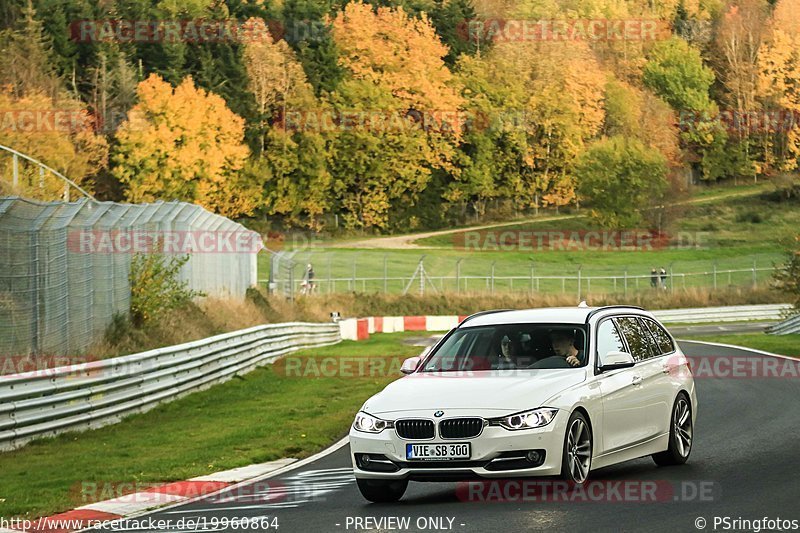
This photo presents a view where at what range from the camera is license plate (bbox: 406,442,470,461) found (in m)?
10.8

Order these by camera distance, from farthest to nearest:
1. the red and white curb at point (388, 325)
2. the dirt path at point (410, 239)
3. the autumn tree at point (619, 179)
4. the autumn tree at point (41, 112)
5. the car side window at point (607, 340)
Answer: the autumn tree at point (619, 179), the dirt path at point (410, 239), the autumn tree at point (41, 112), the red and white curb at point (388, 325), the car side window at point (607, 340)

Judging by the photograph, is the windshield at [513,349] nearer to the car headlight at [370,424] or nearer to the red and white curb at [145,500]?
the car headlight at [370,424]

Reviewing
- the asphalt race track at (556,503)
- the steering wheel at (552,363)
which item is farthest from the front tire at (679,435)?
the steering wheel at (552,363)

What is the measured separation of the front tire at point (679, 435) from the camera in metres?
13.4

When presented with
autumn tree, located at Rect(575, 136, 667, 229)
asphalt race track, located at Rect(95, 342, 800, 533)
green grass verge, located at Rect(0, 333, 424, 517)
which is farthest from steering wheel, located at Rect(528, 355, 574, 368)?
autumn tree, located at Rect(575, 136, 667, 229)

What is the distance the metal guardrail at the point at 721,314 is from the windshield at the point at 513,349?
49252 millimetres

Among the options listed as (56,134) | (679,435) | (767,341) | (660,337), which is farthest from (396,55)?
(679,435)

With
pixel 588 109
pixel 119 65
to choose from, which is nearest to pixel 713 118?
pixel 588 109

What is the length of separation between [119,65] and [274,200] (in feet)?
50.5

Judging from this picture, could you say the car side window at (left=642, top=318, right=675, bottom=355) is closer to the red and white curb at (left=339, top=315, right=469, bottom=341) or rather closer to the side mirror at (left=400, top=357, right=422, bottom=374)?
the side mirror at (left=400, top=357, right=422, bottom=374)

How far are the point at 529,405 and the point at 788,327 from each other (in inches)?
1527

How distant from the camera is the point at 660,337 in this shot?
14172 mm

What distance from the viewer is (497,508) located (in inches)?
419

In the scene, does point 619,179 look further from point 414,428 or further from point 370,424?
point 414,428
